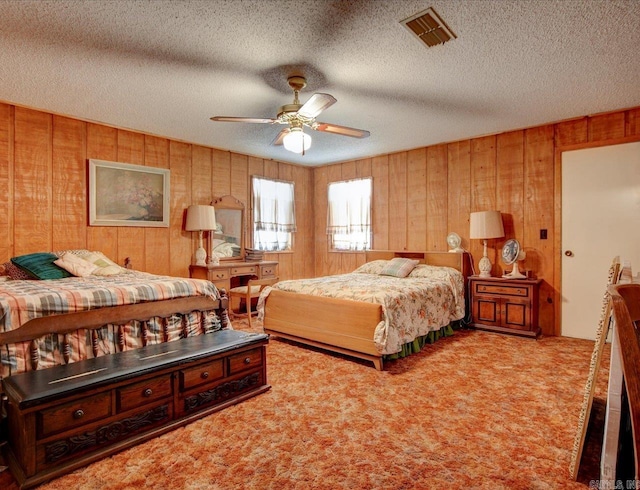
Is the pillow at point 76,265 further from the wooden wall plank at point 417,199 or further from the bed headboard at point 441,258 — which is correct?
the wooden wall plank at point 417,199

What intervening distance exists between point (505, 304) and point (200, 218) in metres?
3.86

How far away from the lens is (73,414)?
70.6 inches

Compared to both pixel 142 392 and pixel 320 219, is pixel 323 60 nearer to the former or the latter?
pixel 142 392

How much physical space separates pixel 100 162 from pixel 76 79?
1295 mm

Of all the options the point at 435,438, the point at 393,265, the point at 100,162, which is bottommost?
the point at 435,438

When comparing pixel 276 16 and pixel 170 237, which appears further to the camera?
pixel 170 237

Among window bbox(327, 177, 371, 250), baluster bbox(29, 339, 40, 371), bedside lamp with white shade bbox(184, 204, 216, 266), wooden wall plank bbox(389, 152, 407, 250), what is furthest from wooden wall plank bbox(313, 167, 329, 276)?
baluster bbox(29, 339, 40, 371)

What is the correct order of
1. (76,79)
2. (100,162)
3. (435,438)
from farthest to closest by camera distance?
(100,162), (76,79), (435,438)

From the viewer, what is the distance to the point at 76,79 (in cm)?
304

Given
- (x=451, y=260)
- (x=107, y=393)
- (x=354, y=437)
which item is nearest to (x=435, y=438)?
(x=354, y=437)

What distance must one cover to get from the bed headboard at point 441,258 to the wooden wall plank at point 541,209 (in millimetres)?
691

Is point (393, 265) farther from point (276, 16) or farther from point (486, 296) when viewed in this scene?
point (276, 16)

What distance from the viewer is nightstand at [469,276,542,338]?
13.3ft

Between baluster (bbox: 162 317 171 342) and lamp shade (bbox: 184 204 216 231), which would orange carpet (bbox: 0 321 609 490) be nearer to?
baluster (bbox: 162 317 171 342)
